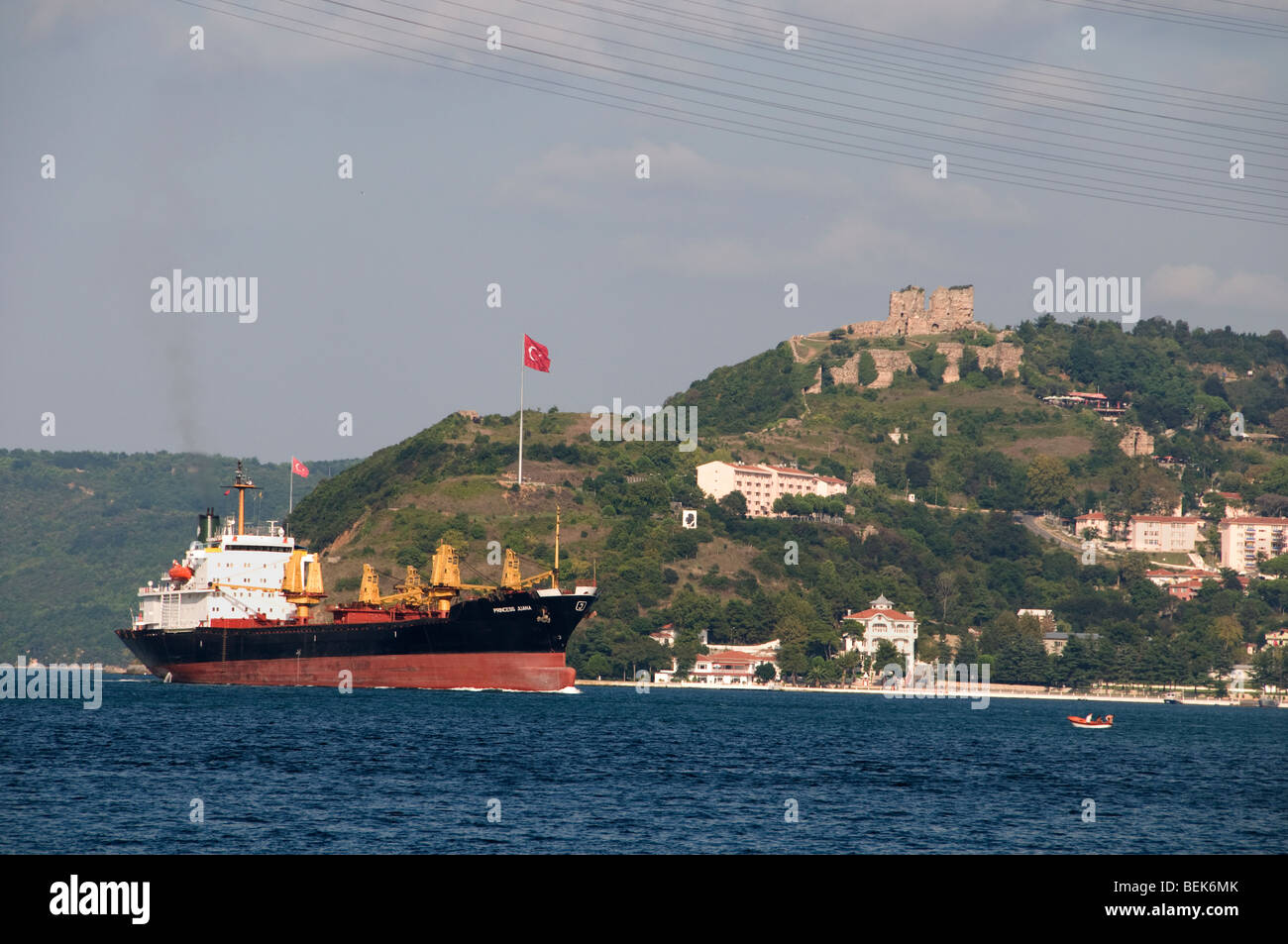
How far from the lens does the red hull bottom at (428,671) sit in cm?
10725

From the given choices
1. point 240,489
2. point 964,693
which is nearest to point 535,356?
point 240,489

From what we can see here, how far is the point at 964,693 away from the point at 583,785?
489 feet

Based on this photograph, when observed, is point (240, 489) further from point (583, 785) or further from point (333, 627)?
point (583, 785)

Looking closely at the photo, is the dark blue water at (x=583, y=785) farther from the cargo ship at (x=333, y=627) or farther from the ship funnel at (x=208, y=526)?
the ship funnel at (x=208, y=526)

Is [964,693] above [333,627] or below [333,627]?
below

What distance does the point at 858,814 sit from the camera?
44312mm

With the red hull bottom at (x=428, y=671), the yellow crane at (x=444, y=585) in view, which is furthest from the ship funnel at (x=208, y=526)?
the red hull bottom at (x=428, y=671)

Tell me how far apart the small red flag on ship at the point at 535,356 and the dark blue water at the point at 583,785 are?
168 ft

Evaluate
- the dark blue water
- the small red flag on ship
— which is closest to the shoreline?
the small red flag on ship

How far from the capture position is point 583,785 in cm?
4981

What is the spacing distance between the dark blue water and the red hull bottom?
43.8 ft

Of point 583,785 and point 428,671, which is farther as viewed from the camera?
point 428,671

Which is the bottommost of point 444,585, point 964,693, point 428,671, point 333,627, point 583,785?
point 964,693

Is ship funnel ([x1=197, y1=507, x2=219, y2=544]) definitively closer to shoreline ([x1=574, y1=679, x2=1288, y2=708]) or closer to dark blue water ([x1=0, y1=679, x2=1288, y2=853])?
dark blue water ([x1=0, y1=679, x2=1288, y2=853])
